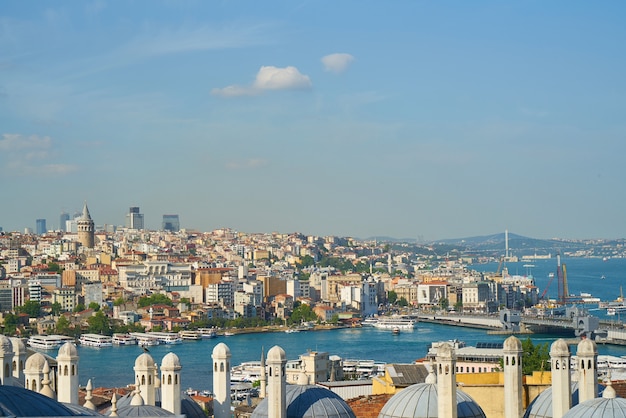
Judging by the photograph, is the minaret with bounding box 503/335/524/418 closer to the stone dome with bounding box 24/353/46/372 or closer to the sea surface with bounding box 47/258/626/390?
the stone dome with bounding box 24/353/46/372

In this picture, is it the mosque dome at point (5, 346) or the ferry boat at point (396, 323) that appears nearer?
the mosque dome at point (5, 346)

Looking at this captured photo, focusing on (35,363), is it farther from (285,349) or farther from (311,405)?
(285,349)

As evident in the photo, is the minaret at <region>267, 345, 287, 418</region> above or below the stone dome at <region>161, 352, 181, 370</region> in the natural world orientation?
below

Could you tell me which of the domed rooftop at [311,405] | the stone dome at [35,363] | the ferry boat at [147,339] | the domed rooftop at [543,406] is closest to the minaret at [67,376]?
the stone dome at [35,363]

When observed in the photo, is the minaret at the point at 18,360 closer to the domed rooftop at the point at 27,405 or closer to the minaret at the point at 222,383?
the minaret at the point at 222,383

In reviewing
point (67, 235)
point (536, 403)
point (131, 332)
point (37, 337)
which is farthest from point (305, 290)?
point (536, 403)

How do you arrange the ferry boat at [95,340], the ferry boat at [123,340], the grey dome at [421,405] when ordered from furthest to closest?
the ferry boat at [123,340] < the ferry boat at [95,340] < the grey dome at [421,405]

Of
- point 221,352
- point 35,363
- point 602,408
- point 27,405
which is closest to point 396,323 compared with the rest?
point 221,352

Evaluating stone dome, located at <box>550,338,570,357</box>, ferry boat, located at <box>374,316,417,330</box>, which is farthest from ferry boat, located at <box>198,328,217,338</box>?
stone dome, located at <box>550,338,570,357</box>
